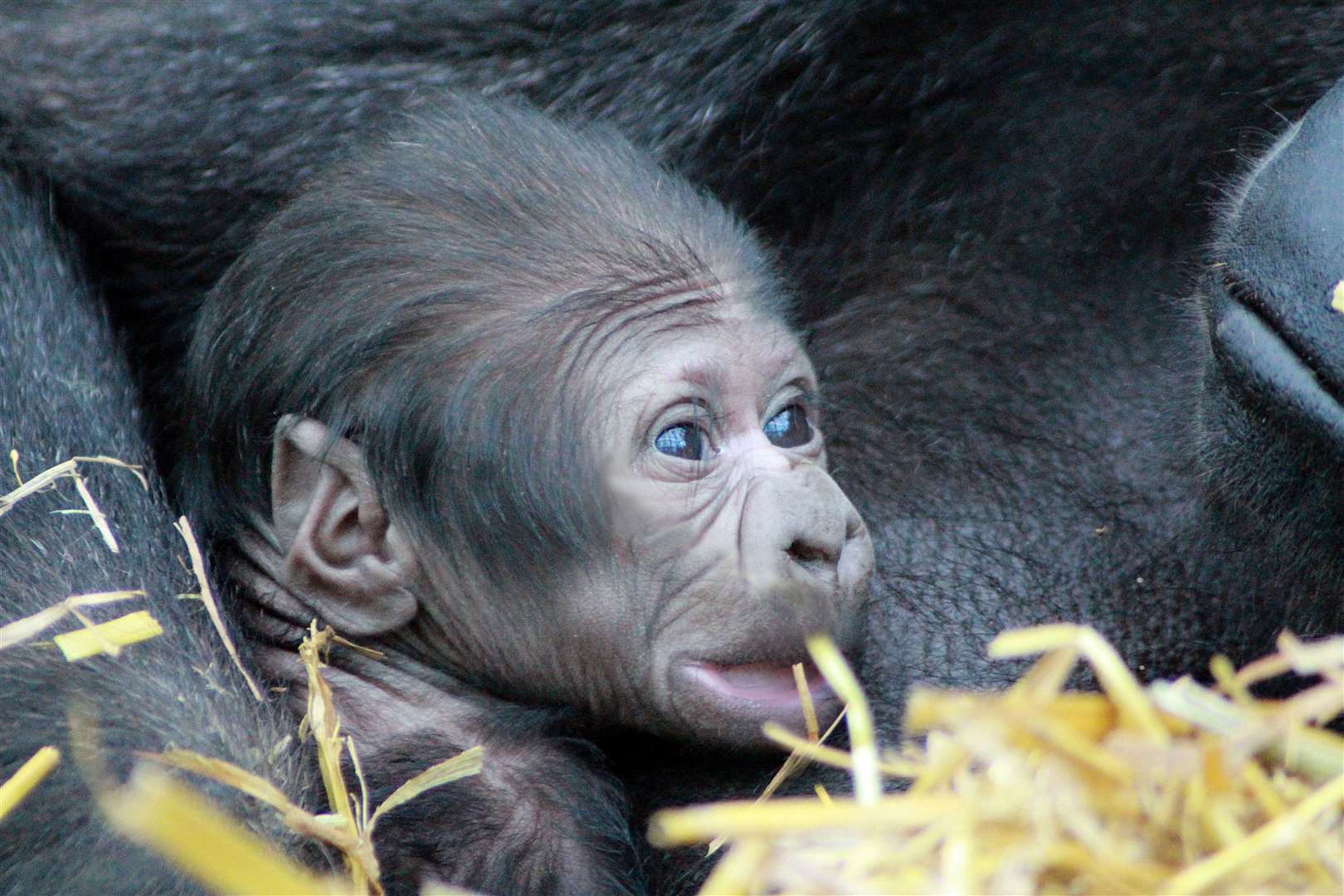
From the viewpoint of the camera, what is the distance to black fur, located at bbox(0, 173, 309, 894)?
1793 mm

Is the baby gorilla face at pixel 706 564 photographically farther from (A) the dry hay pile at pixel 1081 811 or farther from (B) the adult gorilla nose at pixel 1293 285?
(A) the dry hay pile at pixel 1081 811

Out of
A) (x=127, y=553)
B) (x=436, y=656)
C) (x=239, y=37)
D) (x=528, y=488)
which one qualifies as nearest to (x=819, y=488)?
(x=528, y=488)

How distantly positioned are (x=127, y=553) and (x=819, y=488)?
2.66ft

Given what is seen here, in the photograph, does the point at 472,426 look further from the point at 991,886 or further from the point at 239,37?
the point at 991,886

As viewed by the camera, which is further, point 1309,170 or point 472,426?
point 472,426

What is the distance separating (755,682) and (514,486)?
1.17 feet

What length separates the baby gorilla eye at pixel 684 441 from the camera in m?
2.17

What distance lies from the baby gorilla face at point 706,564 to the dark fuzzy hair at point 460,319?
0.05 metres

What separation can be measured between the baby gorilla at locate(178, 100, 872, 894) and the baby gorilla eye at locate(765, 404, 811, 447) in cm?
4

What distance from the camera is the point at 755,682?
2096mm

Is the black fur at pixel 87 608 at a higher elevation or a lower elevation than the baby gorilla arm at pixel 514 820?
higher

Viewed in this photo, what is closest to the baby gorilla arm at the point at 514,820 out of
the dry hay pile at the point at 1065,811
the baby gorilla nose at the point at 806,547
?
the baby gorilla nose at the point at 806,547

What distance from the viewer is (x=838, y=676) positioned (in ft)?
4.24

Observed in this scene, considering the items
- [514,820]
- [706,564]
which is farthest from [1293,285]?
[514,820]
